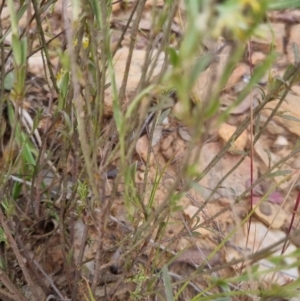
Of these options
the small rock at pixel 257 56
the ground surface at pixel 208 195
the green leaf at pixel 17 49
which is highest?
the green leaf at pixel 17 49

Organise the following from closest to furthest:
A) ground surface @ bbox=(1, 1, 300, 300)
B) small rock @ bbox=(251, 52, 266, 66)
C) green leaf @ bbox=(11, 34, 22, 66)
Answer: green leaf @ bbox=(11, 34, 22, 66), ground surface @ bbox=(1, 1, 300, 300), small rock @ bbox=(251, 52, 266, 66)

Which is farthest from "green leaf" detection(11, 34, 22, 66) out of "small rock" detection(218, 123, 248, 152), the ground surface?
"small rock" detection(218, 123, 248, 152)

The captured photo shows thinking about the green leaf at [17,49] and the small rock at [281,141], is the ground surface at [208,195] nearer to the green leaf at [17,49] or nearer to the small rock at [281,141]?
the small rock at [281,141]

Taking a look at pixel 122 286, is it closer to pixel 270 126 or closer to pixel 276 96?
pixel 276 96

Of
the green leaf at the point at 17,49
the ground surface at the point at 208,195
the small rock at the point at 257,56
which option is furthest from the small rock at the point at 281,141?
the green leaf at the point at 17,49

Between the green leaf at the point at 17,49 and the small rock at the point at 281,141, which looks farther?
Answer: the small rock at the point at 281,141

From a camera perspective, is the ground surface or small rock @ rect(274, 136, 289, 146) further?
small rock @ rect(274, 136, 289, 146)

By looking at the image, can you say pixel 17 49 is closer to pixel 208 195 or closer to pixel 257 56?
pixel 208 195

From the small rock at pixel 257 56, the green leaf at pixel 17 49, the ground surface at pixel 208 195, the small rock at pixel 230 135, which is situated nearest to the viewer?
the green leaf at pixel 17 49

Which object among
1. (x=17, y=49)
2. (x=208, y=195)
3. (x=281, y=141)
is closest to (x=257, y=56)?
(x=281, y=141)

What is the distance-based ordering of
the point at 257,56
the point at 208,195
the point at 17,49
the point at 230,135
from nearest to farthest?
the point at 17,49
the point at 208,195
the point at 230,135
the point at 257,56

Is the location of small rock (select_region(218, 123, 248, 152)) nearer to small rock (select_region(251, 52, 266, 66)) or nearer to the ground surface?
the ground surface

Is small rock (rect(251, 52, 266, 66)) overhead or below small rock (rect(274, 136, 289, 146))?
overhead

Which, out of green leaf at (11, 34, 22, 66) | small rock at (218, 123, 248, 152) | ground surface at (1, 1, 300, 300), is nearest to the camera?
green leaf at (11, 34, 22, 66)
